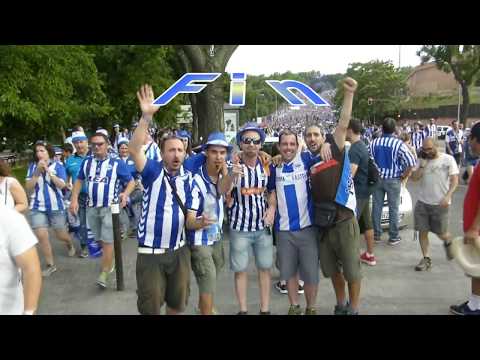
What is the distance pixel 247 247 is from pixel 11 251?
2.42 metres

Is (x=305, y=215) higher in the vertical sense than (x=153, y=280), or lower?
higher

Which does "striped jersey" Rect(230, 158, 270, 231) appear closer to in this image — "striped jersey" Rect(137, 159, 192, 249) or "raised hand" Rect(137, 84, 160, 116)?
"striped jersey" Rect(137, 159, 192, 249)

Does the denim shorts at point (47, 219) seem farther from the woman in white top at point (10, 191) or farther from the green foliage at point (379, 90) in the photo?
the green foliage at point (379, 90)

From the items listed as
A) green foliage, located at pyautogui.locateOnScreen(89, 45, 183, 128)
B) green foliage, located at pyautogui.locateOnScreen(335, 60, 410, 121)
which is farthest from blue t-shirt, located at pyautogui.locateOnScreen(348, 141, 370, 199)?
green foliage, located at pyautogui.locateOnScreen(335, 60, 410, 121)

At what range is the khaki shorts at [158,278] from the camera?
11.5 feet

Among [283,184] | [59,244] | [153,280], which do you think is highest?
[283,184]

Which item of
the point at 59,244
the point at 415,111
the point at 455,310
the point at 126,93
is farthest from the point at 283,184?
the point at 415,111

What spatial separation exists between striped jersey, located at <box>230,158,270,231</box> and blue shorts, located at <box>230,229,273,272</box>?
7 cm

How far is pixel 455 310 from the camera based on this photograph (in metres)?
4.63

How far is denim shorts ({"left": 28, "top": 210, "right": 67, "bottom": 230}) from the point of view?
6422 mm

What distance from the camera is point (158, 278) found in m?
3.53

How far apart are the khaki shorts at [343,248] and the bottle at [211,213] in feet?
3.35
